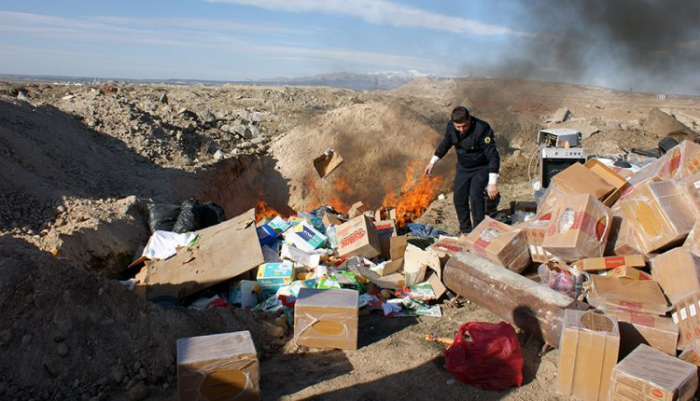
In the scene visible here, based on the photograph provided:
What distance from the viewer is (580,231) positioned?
432 centimetres

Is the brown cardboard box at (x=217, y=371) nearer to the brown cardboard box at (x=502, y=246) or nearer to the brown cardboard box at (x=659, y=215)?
the brown cardboard box at (x=502, y=246)

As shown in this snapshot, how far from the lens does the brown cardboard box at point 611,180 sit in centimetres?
501

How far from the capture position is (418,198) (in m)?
8.73

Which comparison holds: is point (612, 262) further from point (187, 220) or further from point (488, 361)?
point (187, 220)

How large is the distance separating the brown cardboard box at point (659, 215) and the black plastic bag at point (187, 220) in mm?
4308

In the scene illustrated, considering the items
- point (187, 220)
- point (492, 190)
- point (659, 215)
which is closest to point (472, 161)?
point (492, 190)

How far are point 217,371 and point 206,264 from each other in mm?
2242

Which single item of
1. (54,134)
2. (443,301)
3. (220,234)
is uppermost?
(54,134)

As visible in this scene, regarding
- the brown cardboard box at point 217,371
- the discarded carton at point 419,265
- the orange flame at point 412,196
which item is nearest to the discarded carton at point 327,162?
the orange flame at point 412,196

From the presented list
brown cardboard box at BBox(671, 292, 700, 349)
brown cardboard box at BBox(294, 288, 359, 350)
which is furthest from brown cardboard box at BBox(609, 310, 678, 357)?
brown cardboard box at BBox(294, 288, 359, 350)

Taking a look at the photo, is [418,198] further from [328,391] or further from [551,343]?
[328,391]

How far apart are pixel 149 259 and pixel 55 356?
2137 mm

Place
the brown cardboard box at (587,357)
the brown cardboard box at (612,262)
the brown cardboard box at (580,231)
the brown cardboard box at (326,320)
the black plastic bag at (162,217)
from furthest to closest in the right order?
the black plastic bag at (162,217), the brown cardboard box at (580,231), the brown cardboard box at (612,262), the brown cardboard box at (326,320), the brown cardboard box at (587,357)

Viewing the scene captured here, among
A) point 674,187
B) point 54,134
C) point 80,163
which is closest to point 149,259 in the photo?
point 80,163
